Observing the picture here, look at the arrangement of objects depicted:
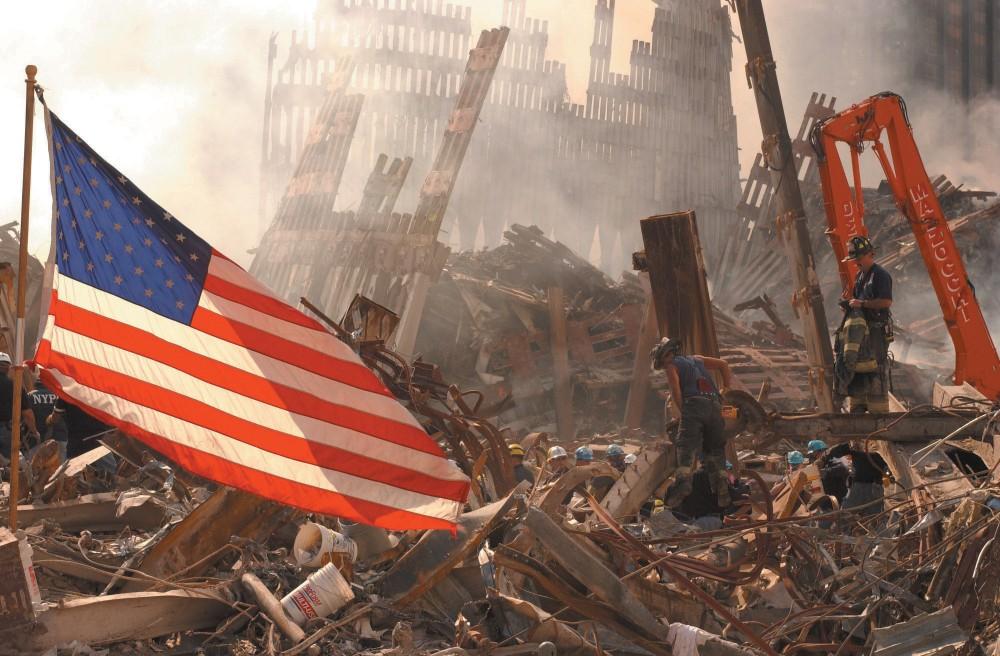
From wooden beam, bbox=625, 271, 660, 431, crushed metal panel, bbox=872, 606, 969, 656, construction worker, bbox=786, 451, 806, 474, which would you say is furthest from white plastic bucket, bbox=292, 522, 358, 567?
wooden beam, bbox=625, 271, 660, 431

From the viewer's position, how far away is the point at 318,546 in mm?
6375

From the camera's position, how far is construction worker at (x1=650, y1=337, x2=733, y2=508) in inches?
332

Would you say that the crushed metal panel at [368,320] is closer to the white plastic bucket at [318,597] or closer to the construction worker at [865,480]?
the construction worker at [865,480]

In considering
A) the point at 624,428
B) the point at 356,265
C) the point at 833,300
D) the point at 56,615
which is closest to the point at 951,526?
the point at 56,615

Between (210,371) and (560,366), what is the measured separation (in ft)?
47.8

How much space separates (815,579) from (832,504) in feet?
6.28

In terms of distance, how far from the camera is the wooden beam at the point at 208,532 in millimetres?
6367

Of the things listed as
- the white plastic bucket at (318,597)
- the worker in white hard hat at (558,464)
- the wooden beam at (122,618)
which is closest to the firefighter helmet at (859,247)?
the worker in white hard hat at (558,464)

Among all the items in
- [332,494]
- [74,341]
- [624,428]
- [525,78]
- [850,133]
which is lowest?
[624,428]

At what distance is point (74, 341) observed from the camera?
577cm

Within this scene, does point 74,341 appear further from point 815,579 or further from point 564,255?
point 564,255

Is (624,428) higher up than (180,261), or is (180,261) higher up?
(180,261)

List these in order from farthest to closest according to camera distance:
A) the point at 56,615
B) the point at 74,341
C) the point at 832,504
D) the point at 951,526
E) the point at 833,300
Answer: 1. the point at 833,300
2. the point at 832,504
3. the point at 951,526
4. the point at 74,341
5. the point at 56,615

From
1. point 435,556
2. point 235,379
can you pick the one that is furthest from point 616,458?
point 235,379
